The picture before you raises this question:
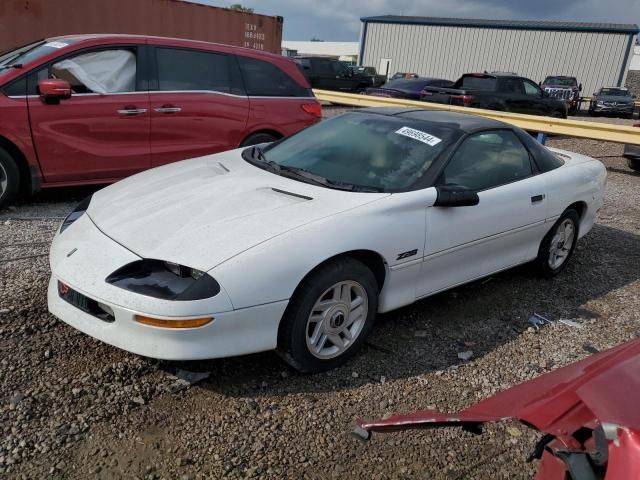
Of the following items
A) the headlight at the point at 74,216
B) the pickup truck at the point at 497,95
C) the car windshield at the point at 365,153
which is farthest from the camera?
the pickup truck at the point at 497,95

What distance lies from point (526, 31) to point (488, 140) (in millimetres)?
34921

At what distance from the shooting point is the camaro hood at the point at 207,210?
2.72m

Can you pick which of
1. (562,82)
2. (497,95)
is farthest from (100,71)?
(562,82)

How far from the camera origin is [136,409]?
2660 mm

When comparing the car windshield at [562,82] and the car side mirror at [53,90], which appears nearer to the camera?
the car side mirror at [53,90]

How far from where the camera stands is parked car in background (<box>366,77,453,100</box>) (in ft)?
49.4

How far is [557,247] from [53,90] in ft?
15.1

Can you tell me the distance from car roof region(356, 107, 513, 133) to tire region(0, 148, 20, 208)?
10.4 ft

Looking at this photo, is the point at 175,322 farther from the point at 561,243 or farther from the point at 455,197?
the point at 561,243

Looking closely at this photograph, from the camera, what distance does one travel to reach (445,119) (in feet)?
13.5

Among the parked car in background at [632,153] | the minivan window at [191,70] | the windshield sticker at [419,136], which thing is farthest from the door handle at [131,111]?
the parked car in background at [632,153]

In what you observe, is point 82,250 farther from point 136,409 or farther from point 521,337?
point 521,337

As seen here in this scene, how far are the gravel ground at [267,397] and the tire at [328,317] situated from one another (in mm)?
133

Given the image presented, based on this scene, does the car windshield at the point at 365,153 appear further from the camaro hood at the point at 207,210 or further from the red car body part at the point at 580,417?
the red car body part at the point at 580,417
